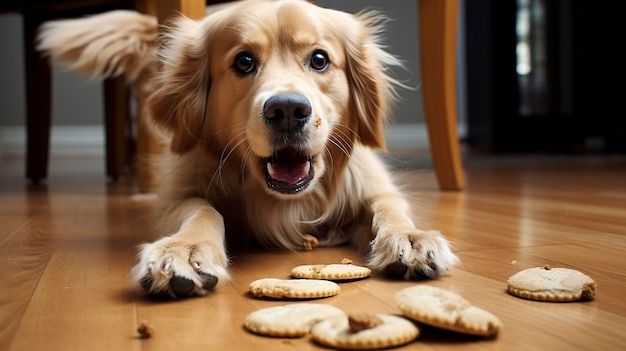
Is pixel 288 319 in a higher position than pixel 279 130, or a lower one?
lower

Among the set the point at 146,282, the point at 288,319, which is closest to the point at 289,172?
the point at 146,282

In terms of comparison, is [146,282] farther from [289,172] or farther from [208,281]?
[289,172]

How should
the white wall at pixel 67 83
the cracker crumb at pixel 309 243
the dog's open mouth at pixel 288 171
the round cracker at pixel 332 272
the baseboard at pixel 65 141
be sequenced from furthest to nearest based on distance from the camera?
the baseboard at pixel 65 141 < the white wall at pixel 67 83 < the cracker crumb at pixel 309 243 < the dog's open mouth at pixel 288 171 < the round cracker at pixel 332 272

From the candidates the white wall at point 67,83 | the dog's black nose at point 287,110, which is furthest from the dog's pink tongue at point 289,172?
the white wall at point 67,83

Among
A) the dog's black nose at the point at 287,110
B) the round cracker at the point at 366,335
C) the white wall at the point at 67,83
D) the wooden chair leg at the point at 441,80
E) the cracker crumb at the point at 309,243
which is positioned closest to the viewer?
the round cracker at the point at 366,335

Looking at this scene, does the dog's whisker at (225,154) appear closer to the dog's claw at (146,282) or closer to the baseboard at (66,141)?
the dog's claw at (146,282)

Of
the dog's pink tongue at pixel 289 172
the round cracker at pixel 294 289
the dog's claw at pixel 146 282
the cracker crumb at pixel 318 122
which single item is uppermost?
the cracker crumb at pixel 318 122

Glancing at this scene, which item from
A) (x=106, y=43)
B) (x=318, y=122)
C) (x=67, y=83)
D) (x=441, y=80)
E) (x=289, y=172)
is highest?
(x=67, y=83)
